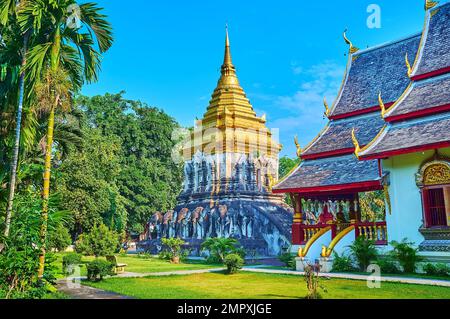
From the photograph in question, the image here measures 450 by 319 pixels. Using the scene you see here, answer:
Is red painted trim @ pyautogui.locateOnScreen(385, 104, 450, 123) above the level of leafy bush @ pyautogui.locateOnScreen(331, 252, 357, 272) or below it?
above

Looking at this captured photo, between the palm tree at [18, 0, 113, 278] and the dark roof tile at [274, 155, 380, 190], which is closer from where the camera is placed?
the palm tree at [18, 0, 113, 278]

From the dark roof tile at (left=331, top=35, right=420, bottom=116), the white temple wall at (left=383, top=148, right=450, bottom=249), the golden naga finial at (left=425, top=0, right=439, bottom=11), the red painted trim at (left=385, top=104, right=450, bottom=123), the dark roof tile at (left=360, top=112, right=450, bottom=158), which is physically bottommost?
the white temple wall at (left=383, top=148, right=450, bottom=249)

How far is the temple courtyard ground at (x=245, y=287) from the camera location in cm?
920

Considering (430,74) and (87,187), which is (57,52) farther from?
(87,187)

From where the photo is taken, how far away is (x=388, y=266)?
41.4ft

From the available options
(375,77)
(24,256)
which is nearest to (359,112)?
(375,77)

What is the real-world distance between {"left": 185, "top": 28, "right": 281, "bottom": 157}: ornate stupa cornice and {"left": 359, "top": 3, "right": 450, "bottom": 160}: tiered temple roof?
15809 millimetres

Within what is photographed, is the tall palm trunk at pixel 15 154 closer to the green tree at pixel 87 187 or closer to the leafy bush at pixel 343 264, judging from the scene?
the leafy bush at pixel 343 264

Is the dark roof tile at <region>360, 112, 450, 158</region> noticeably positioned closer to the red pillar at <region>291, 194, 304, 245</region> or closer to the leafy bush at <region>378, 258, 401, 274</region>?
the leafy bush at <region>378, 258, 401, 274</region>

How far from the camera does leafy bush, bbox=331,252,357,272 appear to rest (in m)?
13.5

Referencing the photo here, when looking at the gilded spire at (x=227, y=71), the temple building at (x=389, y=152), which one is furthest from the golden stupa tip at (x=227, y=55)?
the temple building at (x=389, y=152)

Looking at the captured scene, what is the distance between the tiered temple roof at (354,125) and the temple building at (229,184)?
325 inches

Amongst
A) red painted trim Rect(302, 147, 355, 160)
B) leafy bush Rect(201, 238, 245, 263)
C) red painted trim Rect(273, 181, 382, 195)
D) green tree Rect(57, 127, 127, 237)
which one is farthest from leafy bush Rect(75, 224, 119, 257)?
red painted trim Rect(302, 147, 355, 160)

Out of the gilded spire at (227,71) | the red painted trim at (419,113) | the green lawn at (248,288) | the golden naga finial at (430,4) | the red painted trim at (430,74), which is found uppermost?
the gilded spire at (227,71)
